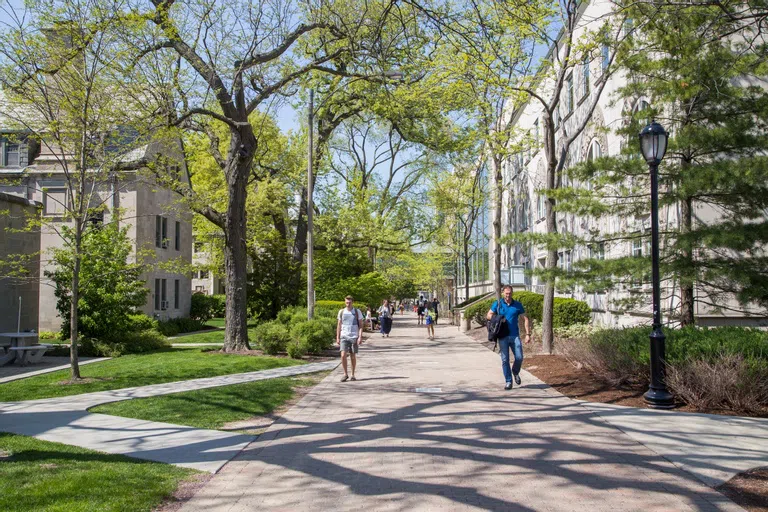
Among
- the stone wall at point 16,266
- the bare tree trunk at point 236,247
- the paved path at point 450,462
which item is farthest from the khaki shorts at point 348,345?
the stone wall at point 16,266

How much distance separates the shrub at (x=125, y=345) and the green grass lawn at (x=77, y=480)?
13118 millimetres

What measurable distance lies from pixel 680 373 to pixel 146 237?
2428cm

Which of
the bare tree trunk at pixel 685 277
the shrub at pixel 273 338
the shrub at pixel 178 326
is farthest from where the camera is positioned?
the shrub at pixel 178 326

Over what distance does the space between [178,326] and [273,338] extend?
1390 cm

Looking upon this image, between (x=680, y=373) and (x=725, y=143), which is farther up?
(x=725, y=143)

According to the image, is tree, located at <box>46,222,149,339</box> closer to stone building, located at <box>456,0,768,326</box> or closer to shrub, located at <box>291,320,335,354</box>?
shrub, located at <box>291,320,335,354</box>

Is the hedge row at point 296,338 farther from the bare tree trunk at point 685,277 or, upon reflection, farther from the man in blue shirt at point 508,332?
the bare tree trunk at point 685,277

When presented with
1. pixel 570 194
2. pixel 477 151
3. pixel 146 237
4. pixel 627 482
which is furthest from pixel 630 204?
pixel 146 237

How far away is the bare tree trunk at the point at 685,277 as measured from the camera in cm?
1115

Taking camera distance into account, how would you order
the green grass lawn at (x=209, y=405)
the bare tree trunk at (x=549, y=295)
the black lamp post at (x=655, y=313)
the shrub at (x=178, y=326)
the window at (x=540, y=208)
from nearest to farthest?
the green grass lawn at (x=209, y=405) < the black lamp post at (x=655, y=313) < the bare tree trunk at (x=549, y=295) < the shrub at (x=178, y=326) < the window at (x=540, y=208)

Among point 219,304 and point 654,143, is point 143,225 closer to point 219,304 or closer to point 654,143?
point 219,304

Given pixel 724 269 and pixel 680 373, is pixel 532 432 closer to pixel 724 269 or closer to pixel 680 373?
pixel 680 373

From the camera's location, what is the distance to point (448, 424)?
8.70 metres

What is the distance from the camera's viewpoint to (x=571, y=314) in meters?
21.8
